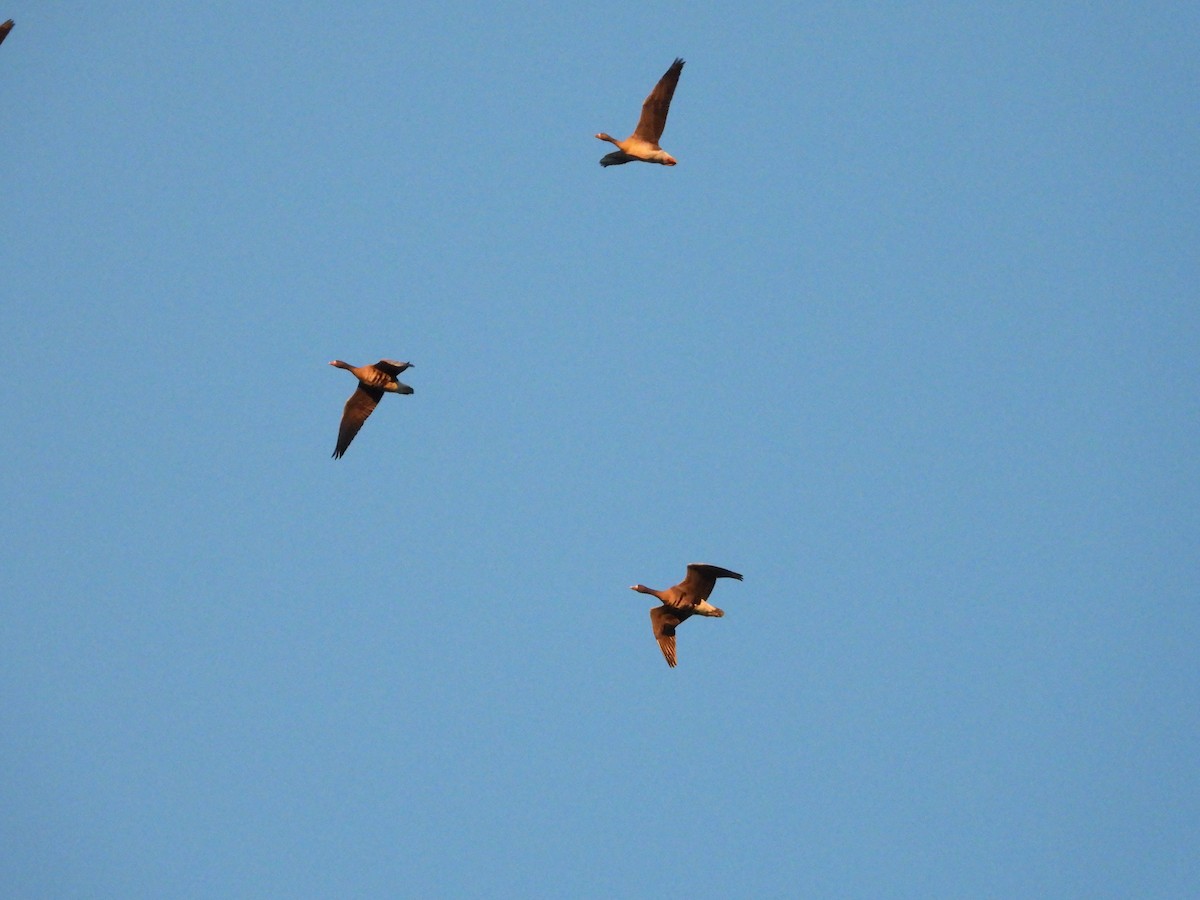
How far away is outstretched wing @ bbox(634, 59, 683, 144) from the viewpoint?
43.8 metres

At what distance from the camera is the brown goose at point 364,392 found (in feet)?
143

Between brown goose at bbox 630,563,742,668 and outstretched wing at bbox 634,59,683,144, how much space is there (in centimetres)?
1396

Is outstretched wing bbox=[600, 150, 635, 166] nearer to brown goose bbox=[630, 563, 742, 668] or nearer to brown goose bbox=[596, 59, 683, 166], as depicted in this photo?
brown goose bbox=[596, 59, 683, 166]

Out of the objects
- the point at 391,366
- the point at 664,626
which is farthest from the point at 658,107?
the point at 664,626

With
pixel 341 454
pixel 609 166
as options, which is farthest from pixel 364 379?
pixel 609 166

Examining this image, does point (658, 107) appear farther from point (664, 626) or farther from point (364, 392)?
point (664, 626)

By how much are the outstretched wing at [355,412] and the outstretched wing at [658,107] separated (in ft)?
37.8


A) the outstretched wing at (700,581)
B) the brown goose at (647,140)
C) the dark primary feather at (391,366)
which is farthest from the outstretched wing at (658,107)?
the outstretched wing at (700,581)

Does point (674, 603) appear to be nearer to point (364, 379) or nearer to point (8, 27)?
point (364, 379)

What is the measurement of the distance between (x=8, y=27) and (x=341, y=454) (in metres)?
15.1

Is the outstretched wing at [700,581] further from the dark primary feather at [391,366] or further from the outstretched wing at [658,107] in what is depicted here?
the outstretched wing at [658,107]

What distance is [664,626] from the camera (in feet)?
141

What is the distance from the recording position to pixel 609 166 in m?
45.4

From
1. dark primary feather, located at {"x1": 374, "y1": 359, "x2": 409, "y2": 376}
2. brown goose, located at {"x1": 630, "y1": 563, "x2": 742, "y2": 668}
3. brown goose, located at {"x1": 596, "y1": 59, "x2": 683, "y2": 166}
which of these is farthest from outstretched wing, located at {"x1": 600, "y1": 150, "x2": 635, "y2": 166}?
brown goose, located at {"x1": 630, "y1": 563, "x2": 742, "y2": 668}
